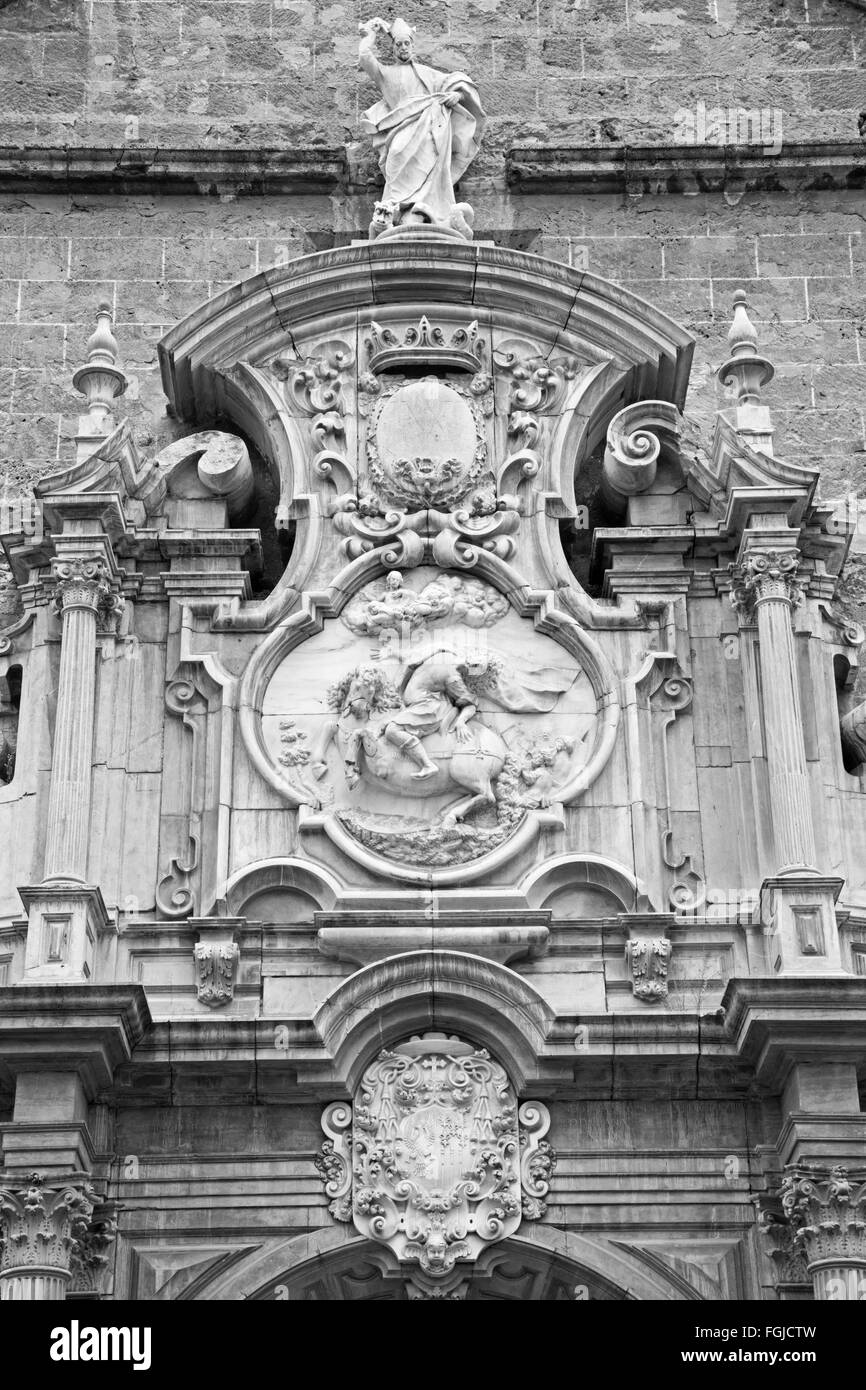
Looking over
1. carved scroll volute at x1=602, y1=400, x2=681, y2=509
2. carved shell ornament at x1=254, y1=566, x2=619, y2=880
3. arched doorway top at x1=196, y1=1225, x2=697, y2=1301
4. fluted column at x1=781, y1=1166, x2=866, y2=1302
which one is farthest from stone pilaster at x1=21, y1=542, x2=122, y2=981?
fluted column at x1=781, y1=1166, x2=866, y2=1302

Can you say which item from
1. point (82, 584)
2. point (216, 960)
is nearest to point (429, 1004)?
point (216, 960)

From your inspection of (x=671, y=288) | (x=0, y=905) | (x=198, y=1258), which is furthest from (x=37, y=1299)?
(x=671, y=288)

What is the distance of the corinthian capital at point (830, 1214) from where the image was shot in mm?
12281

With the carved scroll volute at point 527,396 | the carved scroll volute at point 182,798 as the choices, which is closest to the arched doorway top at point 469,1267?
the carved scroll volute at point 182,798

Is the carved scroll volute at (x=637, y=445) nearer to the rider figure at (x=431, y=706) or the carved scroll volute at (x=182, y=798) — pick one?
the rider figure at (x=431, y=706)

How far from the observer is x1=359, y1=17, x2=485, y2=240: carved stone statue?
1552cm

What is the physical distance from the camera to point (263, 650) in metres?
14.1

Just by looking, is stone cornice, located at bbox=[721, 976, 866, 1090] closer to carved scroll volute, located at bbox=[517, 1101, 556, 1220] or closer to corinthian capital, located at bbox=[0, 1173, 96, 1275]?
carved scroll volute, located at bbox=[517, 1101, 556, 1220]

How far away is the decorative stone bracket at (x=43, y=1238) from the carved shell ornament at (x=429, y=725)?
2229 millimetres

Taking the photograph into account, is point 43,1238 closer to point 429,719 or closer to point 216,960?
point 216,960

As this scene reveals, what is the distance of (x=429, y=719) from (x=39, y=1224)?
3142 mm

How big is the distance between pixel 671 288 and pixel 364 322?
2.10 metres

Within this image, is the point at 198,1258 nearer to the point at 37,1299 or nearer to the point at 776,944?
the point at 37,1299

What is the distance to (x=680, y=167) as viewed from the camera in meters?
Answer: 16.4
